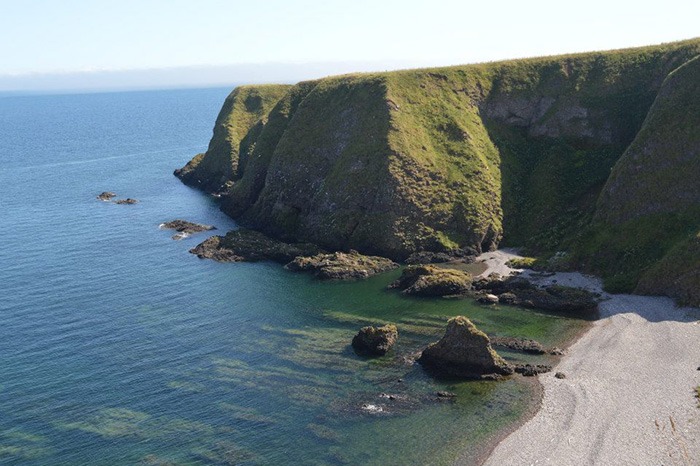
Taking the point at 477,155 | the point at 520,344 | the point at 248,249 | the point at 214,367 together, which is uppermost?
the point at 477,155

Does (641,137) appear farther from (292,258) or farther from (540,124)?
(292,258)

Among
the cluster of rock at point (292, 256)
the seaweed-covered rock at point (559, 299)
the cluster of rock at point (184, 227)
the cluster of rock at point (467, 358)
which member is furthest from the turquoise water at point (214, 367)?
the cluster of rock at point (184, 227)

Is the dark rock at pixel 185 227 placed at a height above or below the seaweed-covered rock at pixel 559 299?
below

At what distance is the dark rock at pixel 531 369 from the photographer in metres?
58.5

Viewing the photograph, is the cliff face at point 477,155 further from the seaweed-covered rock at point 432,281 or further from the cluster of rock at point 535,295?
the seaweed-covered rock at point 432,281

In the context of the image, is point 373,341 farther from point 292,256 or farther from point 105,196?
point 105,196

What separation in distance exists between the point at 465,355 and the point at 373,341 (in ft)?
32.9

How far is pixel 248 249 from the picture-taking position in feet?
326

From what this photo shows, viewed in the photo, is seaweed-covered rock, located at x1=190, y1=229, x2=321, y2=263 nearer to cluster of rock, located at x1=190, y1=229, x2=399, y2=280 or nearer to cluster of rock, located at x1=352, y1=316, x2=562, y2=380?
cluster of rock, located at x1=190, y1=229, x2=399, y2=280

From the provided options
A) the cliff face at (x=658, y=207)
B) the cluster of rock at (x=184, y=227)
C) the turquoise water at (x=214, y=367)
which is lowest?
the turquoise water at (x=214, y=367)

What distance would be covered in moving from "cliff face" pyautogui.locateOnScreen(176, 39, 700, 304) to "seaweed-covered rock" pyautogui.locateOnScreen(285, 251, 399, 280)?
4.15 metres

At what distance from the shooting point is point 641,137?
91000mm

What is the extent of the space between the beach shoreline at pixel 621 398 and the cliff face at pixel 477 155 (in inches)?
815

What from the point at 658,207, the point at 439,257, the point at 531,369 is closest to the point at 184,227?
the point at 439,257
